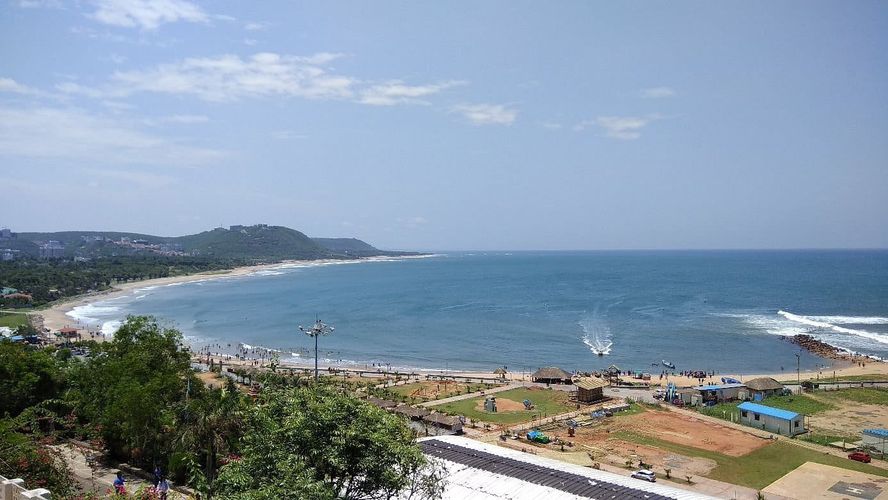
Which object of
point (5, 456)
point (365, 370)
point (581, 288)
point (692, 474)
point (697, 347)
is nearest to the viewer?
point (5, 456)

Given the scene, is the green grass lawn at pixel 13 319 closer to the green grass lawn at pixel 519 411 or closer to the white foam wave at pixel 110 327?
the white foam wave at pixel 110 327

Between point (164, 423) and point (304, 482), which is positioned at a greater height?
point (304, 482)

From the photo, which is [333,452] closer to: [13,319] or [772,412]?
[772,412]

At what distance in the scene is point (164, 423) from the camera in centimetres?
2292

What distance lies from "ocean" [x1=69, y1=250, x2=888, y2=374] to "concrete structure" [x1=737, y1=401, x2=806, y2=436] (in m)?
24.0

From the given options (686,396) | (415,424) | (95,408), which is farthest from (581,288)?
(95,408)

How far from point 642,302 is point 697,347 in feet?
136

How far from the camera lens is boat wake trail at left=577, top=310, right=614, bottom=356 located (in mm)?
69250

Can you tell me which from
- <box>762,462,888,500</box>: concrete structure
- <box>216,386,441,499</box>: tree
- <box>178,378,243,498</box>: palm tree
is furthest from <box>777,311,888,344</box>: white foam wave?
<box>216,386,441,499</box>: tree

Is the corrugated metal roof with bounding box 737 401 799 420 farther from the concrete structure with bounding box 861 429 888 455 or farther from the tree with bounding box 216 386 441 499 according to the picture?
the tree with bounding box 216 386 441 499

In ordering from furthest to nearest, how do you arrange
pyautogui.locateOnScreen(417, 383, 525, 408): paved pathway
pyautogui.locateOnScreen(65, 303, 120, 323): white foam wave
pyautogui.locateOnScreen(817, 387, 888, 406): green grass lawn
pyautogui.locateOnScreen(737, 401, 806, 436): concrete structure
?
pyautogui.locateOnScreen(65, 303, 120, 323): white foam wave < pyautogui.locateOnScreen(817, 387, 888, 406): green grass lawn < pyautogui.locateOnScreen(417, 383, 525, 408): paved pathway < pyautogui.locateOnScreen(737, 401, 806, 436): concrete structure

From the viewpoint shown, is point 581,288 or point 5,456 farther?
point 581,288

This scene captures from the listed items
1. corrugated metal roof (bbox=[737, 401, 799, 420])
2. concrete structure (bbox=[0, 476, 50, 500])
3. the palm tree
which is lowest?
corrugated metal roof (bbox=[737, 401, 799, 420])

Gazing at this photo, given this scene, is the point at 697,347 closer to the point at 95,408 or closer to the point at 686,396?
the point at 686,396
